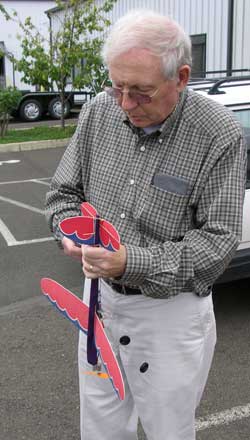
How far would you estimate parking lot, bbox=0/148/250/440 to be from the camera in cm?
277

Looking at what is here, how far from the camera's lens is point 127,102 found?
1558 mm

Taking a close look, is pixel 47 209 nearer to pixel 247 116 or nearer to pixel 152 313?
pixel 152 313

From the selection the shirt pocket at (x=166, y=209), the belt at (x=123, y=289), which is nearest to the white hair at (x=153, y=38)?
the shirt pocket at (x=166, y=209)

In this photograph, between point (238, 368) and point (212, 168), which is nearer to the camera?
point (212, 168)

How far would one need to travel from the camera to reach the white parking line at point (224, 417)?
9.03ft

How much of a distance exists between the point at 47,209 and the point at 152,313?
509mm

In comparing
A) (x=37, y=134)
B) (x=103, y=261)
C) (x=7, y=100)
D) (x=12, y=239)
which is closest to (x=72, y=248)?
(x=103, y=261)

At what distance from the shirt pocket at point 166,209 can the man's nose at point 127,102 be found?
220mm

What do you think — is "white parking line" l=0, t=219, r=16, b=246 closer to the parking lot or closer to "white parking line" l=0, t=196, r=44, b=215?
the parking lot

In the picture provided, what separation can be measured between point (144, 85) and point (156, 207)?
356mm

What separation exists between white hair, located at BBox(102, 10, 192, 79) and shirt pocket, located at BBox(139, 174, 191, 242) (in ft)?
1.01

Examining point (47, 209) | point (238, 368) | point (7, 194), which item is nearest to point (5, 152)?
point (7, 194)

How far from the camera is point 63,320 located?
3973mm

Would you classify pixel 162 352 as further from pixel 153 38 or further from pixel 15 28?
pixel 15 28
